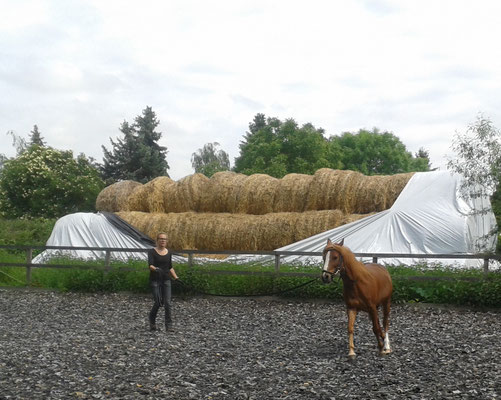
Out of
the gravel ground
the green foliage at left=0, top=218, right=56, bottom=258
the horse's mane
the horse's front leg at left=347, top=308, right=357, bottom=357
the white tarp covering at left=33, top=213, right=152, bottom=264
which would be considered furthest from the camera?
the green foliage at left=0, top=218, right=56, bottom=258

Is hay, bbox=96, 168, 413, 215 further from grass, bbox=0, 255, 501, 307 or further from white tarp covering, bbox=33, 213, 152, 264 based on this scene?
grass, bbox=0, 255, 501, 307

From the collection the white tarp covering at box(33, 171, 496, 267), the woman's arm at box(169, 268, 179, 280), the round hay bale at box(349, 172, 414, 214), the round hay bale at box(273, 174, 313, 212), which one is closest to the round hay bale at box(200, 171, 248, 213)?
the round hay bale at box(273, 174, 313, 212)

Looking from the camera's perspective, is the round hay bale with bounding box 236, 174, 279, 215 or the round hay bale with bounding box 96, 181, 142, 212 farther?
the round hay bale with bounding box 96, 181, 142, 212

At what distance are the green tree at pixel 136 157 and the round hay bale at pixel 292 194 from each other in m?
33.3

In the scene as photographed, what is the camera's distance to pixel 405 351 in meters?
9.54

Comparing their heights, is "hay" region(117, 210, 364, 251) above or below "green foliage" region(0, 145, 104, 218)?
below

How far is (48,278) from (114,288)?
8.15 feet

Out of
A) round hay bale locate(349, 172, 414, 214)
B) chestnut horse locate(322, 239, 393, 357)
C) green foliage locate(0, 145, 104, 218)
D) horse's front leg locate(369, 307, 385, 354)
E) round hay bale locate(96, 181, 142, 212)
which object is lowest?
horse's front leg locate(369, 307, 385, 354)

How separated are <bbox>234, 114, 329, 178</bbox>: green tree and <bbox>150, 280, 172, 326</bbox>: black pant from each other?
121 feet

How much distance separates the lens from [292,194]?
72.9ft

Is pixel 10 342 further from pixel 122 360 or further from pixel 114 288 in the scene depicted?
pixel 114 288

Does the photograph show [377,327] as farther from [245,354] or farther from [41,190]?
[41,190]

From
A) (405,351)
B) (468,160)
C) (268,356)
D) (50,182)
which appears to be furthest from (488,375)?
(50,182)

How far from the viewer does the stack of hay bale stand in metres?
20.8
